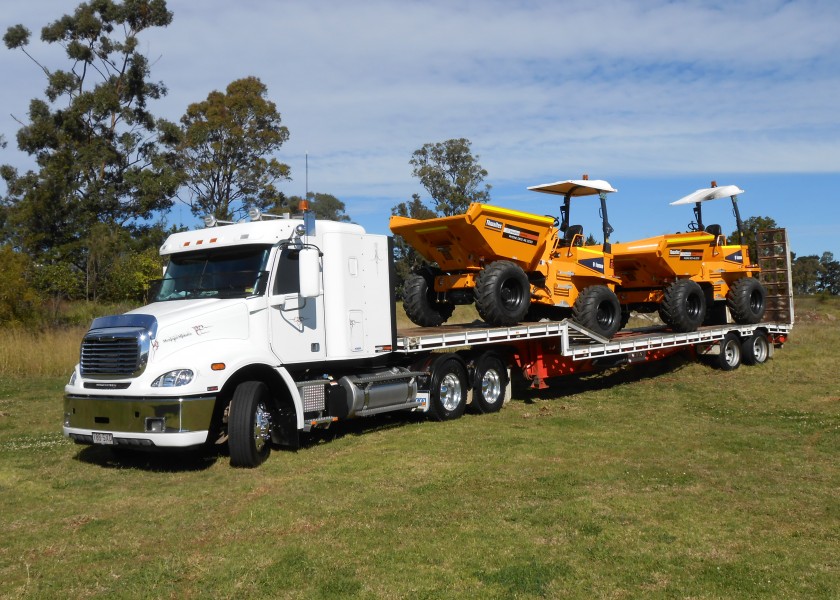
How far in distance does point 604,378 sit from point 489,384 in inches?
194

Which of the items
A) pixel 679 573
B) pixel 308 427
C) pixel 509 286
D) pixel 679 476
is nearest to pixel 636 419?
pixel 509 286

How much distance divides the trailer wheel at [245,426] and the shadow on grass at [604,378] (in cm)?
619

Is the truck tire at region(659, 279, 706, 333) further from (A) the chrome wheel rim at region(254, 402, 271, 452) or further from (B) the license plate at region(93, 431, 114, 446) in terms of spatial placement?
(B) the license plate at region(93, 431, 114, 446)

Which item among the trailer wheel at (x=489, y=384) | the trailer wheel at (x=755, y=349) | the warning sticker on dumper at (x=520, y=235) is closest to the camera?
the trailer wheel at (x=489, y=384)

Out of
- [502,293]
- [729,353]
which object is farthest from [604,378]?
[502,293]

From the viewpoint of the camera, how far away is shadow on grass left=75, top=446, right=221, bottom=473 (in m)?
8.88

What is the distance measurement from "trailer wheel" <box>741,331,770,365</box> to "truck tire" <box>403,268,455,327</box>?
8.00m

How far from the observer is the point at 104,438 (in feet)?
27.1

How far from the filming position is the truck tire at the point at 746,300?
18.0 meters

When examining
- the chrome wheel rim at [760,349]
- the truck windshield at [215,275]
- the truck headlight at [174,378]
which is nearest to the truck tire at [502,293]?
the truck windshield at [215,275]

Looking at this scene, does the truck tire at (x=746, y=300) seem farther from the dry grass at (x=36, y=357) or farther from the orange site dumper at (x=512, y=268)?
→ the dry grass at (x=36, y=357)

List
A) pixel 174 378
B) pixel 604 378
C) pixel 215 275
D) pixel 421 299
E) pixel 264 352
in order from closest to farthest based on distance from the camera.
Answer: pixel 174 378, pixel 264 352, pixel 215 275, pixel 421 299, pixel 604 378

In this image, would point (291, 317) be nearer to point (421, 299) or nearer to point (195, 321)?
point (195, 321)

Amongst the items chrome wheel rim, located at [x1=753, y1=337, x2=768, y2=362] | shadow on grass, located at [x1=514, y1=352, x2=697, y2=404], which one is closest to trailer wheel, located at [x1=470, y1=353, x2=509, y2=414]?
shadow on grass, located at [x1=514, y1=352, x2=697, y2=404]
